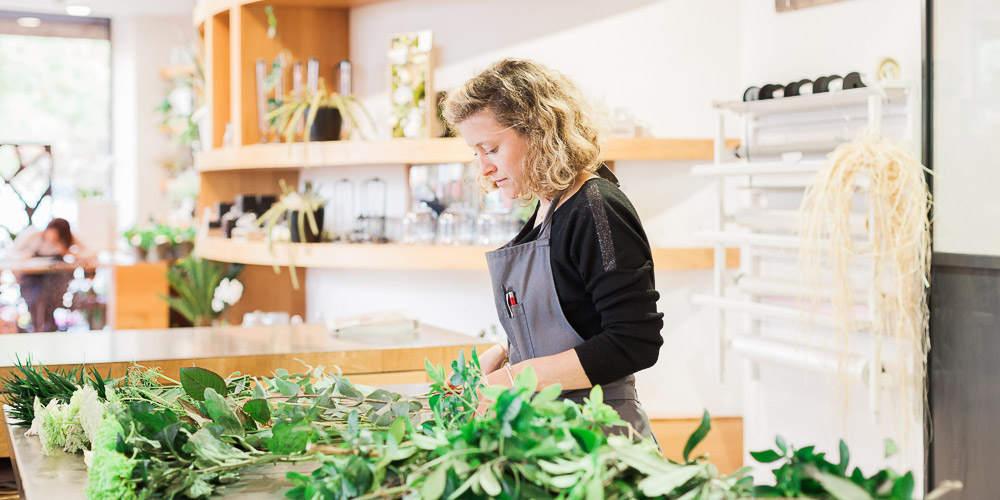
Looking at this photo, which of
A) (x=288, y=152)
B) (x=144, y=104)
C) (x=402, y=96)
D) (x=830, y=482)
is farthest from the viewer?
(x=144, y=104)

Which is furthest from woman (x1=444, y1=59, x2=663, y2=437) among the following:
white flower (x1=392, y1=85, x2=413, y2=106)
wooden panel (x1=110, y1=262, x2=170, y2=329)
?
wooden panel (x1=110, y1=262, x2=170, y2=329)

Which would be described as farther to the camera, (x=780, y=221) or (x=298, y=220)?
(x=298, y=220)

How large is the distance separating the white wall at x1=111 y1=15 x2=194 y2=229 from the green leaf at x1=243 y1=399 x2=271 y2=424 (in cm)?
865

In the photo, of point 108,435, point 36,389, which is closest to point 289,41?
point 36,389

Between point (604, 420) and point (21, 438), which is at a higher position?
point (604, 420)

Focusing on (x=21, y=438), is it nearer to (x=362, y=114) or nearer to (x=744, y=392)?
(x=744, y=392)

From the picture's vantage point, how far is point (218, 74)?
17.3ft

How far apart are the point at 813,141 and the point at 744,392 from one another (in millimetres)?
1050

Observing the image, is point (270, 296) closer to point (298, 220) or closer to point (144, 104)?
point (298, 220)

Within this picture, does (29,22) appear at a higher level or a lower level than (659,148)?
higher

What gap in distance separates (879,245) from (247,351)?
183 centimetres

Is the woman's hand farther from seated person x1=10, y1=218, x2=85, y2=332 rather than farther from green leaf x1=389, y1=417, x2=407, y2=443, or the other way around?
seated person x1=10, y1=218, x2=85, y2=332

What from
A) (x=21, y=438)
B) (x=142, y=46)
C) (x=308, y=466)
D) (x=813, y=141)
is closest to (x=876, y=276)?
(x=813, y=141)

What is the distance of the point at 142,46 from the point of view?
9.46 m
